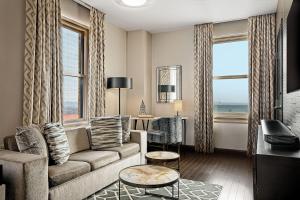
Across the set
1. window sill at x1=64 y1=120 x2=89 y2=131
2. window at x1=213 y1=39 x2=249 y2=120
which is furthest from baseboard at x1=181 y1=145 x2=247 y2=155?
window sill at x1=64 y1=120 x2=89 y2=131

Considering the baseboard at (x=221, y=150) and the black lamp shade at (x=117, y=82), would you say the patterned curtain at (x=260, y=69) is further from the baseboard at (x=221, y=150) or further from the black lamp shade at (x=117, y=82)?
the black lamp shade at (x=117, y=82)

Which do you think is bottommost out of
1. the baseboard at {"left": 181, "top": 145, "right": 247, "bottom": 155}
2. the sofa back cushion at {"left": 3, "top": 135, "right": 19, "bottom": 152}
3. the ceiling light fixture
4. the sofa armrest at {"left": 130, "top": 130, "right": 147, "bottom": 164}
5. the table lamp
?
the baseboard at {"left": 181, "top": 145, "right": 247, "bottom": 155}

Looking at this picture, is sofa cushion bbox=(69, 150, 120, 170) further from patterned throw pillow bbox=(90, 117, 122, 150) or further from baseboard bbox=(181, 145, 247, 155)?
baseboard bbox=(181, 145, 247, 155)

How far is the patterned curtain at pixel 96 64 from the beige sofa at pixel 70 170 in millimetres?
946

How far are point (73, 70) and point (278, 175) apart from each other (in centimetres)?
371

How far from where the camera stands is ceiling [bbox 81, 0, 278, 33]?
4.00 m

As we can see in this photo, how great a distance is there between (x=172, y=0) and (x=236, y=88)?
96.1 inches

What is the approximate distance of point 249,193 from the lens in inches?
113

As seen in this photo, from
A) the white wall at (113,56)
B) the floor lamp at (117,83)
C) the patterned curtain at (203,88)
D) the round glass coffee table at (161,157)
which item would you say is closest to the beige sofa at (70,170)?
the round glass coffee table at (161,157)

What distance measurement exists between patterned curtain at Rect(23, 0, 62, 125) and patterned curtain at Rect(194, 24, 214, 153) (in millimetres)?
2986

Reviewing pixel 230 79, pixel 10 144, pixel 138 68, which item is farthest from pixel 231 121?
pixel 10 144

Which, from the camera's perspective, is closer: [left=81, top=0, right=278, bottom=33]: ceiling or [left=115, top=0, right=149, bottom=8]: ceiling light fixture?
[left=115, top=0, right=149, bottom=8]: ceiling light fixture

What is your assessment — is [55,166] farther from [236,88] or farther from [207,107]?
[236,88]

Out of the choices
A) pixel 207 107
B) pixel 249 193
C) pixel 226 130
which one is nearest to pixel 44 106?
pixel 249 193
